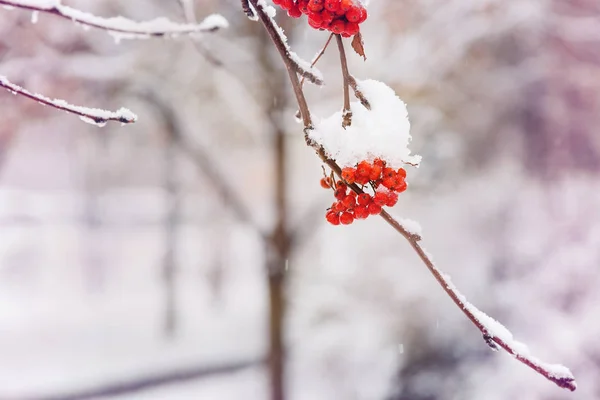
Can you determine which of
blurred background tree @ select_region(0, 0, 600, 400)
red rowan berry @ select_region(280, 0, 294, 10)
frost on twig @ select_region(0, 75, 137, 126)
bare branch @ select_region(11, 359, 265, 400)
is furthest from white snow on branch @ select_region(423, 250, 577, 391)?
bare branch @ select_region(11, 359, 265, 400)

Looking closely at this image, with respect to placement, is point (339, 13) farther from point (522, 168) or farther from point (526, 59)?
point (522, 168)

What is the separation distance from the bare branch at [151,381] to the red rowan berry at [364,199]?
5.53 meters

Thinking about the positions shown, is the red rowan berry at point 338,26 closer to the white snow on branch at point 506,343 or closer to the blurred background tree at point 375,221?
the white snow on branch at point 506,343

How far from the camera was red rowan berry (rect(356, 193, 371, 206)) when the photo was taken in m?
0.68

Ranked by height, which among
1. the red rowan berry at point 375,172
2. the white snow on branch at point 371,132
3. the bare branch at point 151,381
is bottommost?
the red rowan berry at point 375,172

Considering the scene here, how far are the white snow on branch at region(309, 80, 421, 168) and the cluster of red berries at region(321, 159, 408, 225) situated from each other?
19 millimetres

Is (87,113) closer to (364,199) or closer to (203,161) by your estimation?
(364,199)

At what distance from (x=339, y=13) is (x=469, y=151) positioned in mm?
6488

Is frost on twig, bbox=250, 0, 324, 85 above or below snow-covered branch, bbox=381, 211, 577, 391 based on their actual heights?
above

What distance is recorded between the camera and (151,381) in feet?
21.4

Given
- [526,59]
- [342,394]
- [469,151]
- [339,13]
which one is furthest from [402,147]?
[469,151]

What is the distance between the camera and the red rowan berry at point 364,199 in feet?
2.23

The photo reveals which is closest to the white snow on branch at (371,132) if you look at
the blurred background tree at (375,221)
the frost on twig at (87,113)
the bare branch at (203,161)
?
the frost on twig at (87,113)

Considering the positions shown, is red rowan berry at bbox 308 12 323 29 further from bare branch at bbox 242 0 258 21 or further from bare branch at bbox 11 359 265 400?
bare branch at bbox 11 359 265 400
